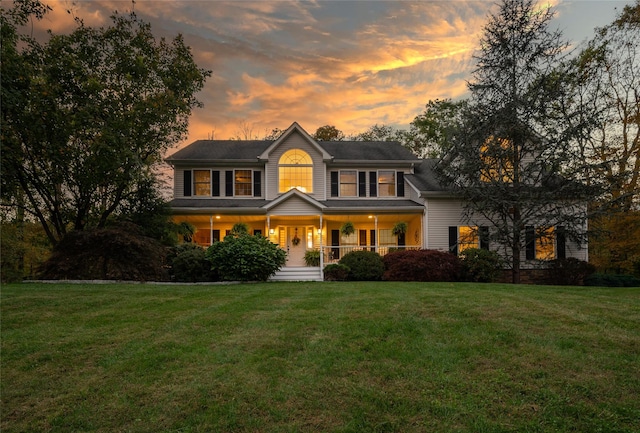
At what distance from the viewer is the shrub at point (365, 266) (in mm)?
16511

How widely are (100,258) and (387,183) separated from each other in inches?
581

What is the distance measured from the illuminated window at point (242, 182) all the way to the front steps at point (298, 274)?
582cm

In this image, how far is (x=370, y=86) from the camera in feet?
64.4

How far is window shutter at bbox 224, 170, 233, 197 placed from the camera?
21.1m

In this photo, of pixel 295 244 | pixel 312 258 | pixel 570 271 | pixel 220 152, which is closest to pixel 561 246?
pixel 570 271

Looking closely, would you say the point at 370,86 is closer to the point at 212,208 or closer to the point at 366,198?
the point at 366,198

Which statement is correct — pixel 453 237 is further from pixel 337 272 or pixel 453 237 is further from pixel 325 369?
pixel 325 369

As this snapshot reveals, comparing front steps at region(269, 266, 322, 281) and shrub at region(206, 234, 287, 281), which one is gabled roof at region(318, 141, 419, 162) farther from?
shrub at region(206, 234, 287, 281)

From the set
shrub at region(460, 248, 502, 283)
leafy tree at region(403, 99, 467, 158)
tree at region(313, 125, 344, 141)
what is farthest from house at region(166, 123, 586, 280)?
tree at region(313, 125, 344, 141)

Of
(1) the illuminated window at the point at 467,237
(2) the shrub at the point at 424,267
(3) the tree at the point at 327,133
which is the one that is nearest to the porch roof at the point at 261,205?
(1) the illuminated window at the point at 467,237

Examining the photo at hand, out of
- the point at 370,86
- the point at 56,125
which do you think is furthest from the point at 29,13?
the point at 370,86

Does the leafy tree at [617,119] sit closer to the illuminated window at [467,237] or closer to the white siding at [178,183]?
the illuminated window at [467,237]

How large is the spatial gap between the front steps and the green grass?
30.5 ft

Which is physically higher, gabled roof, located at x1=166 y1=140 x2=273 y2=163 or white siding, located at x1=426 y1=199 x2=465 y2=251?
gabled roof, located at x1=166 y1=140 x2=273 y2=163
